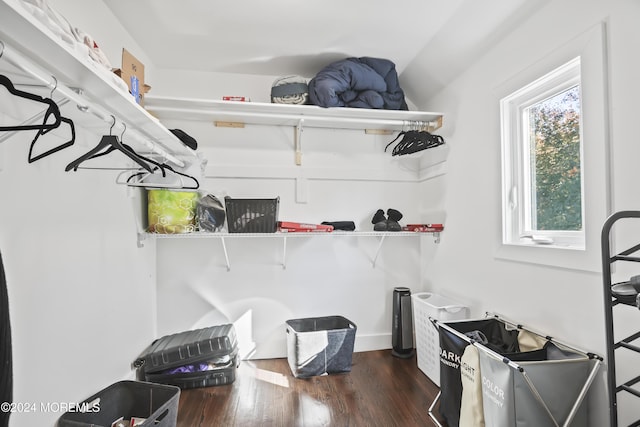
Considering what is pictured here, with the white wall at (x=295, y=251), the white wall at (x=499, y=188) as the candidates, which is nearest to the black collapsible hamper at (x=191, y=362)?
the white wall at (x=295, y=251)

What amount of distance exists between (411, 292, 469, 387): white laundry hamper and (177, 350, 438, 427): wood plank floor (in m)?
0.09

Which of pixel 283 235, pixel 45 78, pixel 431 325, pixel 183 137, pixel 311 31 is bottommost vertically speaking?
pixel 431 325

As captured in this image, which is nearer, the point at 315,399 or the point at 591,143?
the point at 591,143

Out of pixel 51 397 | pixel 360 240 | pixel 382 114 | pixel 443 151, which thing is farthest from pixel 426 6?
pixel 51 397

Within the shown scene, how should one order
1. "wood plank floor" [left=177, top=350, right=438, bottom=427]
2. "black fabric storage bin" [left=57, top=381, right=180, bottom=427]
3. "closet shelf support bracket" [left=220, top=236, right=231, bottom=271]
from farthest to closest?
"closet shelf support bracket" [left=220, top=236, right=231, bottom=271]
"wood plank floor" [left=177, top=350, right=438, bottom=427]
"black fabric storage bin" [left=57, top=381, right=180, bottom=427]

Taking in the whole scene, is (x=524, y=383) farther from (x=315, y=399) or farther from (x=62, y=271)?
(x=62, y=271)

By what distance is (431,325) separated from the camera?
1989 millimetres

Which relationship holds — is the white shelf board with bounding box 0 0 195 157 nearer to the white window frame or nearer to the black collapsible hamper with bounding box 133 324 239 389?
the black collapsible hamper with bounding box 133 324 239 389

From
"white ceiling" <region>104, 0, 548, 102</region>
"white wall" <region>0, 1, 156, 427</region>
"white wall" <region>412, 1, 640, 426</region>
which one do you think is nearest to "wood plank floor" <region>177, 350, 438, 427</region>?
"white wall" <region>0, 1, 156, 427</region>

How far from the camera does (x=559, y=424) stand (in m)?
1.19

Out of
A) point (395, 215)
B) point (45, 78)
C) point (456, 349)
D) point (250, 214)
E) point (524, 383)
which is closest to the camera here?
point (45, 78)

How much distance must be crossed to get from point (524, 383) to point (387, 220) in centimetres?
136

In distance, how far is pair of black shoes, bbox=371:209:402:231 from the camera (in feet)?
7.56

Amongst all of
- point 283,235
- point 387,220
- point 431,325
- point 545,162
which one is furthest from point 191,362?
point 545,162
